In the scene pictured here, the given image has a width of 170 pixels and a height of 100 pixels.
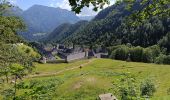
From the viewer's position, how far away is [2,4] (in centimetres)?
1884

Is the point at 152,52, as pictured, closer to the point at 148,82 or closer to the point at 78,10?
the point at 148,82

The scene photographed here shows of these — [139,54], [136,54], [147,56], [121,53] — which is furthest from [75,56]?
[147,56]

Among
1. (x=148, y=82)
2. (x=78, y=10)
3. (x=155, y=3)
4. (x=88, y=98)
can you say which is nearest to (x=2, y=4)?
(x=155, y=3)

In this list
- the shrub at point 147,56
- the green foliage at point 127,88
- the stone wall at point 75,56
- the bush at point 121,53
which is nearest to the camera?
the green foliage at point 127,88

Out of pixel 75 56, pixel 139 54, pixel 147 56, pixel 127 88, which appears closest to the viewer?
pixel 127 88

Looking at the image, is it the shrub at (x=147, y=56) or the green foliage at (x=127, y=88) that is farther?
the shrub at (x=147, y=56)

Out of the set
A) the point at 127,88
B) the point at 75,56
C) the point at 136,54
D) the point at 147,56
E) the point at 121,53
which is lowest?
the point at 75,56

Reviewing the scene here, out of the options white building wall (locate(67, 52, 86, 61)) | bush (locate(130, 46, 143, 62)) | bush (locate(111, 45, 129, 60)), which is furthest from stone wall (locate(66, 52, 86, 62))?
bush (locate(130, 46, 143, 62))

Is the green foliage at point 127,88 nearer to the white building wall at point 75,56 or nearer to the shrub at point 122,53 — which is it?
the shrub at point 122,53

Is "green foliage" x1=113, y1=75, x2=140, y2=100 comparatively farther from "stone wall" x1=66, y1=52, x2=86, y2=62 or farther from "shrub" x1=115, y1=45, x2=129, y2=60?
"stone wall" x1=66, y1=52, x2=86, y2=62

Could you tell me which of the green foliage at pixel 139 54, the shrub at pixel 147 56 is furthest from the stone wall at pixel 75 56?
the shrub at pixel 147 56

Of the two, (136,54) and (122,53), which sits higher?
(122,53)

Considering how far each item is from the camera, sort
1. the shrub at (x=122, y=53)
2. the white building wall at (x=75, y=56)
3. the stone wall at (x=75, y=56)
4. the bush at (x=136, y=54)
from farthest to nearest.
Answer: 1. the white building wall at (x=75, y=56)
2. the stone wall at (x=75, y=56)
3. the shrub at (x=122, y=53)
4. the bush at (x=136, y=54)

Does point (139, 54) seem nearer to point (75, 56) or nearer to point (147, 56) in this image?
point (147, 56)
